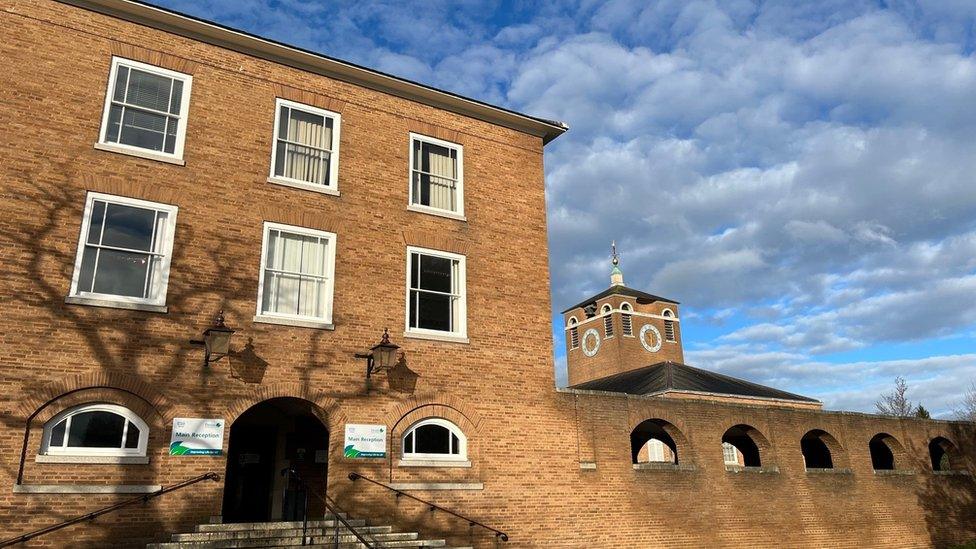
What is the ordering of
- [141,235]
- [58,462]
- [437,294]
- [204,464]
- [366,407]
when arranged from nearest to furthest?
[58,462], [204,464], [141,235], [366,407], [437,294]

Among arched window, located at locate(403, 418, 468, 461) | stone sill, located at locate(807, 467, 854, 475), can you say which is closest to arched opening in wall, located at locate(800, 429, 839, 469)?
stone sill, located at locate(807, 467, 854, 475)

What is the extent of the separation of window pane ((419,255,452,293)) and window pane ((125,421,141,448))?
6.05 meters

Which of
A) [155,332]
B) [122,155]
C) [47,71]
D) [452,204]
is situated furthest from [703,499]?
[47,71]

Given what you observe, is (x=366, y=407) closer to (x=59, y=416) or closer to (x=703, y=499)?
(x=59, y=416)

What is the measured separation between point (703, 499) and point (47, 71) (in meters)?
16.6

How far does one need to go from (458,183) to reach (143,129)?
6.64m

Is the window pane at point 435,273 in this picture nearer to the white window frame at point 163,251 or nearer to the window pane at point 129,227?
the white window frame at point 163,251

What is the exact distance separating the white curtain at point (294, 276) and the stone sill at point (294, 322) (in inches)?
10.9

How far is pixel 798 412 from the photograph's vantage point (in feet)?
64.3

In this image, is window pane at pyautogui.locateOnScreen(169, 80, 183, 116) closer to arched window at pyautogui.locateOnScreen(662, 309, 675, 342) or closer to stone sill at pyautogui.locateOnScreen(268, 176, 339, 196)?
stone sill at pyautogui.locateOnScreen(268, 176, 339, 196)

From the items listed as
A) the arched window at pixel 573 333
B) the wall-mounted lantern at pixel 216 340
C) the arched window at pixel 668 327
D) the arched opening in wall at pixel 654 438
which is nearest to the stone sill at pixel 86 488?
the wall-mounted lantern at pixel 216 340

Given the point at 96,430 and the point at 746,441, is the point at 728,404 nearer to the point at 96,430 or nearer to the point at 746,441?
the point at 746,441

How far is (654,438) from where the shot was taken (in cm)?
2292

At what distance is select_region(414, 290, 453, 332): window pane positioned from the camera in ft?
48.1
